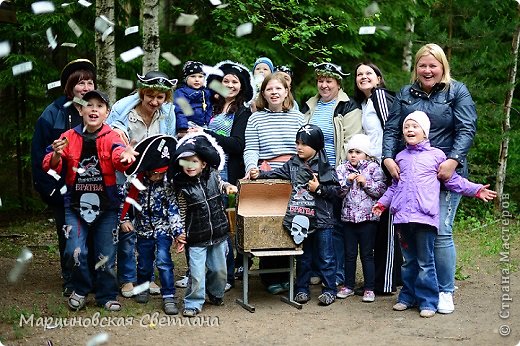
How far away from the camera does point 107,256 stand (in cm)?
583

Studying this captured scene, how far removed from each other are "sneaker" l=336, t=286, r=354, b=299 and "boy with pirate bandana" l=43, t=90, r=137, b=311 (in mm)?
2100

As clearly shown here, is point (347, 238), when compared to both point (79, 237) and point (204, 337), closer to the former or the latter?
point (204, 337)

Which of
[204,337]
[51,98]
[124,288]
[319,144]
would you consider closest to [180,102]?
[319,144]

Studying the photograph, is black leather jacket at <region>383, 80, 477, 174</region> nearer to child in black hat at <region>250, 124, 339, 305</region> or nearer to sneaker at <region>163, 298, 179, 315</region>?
child in black hat at <region>250, 124, 339, 305</region>

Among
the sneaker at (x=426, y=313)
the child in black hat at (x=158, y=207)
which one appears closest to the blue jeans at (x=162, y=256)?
the child in black hat at (x=158, y=207)

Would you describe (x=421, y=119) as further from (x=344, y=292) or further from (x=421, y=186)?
(x=344, y=292)

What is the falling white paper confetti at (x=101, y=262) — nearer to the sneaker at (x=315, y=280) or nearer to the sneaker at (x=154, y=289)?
the sneaker at (x=154, y=289)

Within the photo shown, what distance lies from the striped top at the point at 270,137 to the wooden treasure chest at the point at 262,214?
33cm

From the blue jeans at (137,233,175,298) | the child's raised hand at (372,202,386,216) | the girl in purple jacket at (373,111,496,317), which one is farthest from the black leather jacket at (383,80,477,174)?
the blue jeans at (137,233,175,298)

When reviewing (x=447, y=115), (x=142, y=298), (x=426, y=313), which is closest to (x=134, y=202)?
(x=142, y=298)

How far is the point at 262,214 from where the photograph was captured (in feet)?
20.3

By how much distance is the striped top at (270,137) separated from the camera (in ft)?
21.2

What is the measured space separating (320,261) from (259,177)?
38.2 inches

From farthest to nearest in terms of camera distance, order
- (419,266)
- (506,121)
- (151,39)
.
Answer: (506,121)
(151,39)
(419,266)
